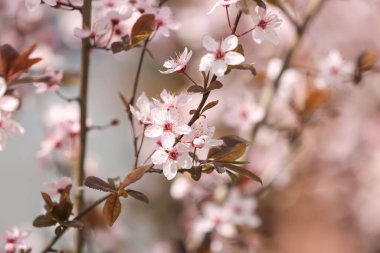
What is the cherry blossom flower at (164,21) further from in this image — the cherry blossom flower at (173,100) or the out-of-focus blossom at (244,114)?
the out-of-focus blossom at (244,114)

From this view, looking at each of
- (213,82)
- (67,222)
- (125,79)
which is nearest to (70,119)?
(67,222)

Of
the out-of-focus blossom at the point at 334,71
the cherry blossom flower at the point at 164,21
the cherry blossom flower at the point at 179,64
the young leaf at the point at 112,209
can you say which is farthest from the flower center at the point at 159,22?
the out-of-focus blossom at the point at 334,71

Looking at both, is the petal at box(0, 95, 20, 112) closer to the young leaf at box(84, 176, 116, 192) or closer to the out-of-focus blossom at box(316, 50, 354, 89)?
the young leaf at box(84, 176, 116, 192)

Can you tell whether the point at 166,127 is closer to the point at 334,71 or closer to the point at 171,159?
the point at 171,159

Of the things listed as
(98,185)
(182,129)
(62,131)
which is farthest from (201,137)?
(62,131)

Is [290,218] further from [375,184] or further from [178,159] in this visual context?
[178,159]
